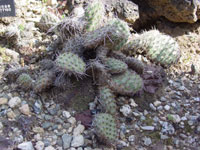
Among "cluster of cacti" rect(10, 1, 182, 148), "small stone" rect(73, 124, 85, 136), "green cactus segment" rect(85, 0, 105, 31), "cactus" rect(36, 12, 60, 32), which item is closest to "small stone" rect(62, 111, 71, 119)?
"small stone" rect(73, 124, 85, 136)

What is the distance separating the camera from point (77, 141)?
7.57 ft

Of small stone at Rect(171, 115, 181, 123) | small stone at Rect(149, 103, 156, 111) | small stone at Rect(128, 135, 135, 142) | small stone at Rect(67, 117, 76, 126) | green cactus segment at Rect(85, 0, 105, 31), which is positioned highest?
green cactus segment at Rect(85, 0, 105, 31)

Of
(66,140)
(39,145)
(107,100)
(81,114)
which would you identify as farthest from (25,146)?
(107,100)

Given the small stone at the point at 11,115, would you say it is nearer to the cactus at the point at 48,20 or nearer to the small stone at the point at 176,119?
the cactus at the point at 48,20

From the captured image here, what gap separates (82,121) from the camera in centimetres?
248

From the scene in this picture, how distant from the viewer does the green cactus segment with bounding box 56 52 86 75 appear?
93.4 inches

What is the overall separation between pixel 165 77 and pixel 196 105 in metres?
0.50

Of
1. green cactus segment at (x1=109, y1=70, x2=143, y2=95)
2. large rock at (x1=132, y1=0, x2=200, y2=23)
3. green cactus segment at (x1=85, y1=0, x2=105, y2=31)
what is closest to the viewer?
green cactus segment at (x1=109, y1=70, x2=143, y2=95)

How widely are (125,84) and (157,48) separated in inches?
37.4

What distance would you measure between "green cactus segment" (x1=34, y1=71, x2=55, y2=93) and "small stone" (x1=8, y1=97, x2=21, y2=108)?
196mm

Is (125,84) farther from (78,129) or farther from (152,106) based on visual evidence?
(78,129)

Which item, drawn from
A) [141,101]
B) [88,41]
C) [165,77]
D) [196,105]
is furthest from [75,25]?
[196,105]

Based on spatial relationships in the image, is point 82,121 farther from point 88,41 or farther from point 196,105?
point 196,105

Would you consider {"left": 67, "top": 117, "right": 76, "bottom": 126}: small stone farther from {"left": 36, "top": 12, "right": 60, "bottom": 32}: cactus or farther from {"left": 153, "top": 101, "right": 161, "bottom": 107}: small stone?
{"left": 36, "top": 12, "right": 60, "bottom": 32}: cactus
